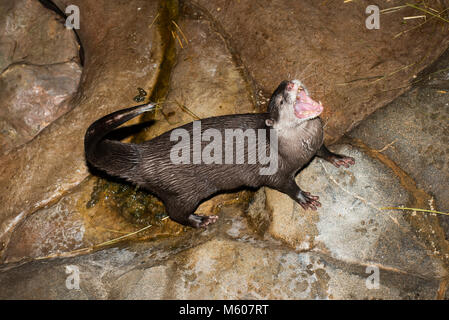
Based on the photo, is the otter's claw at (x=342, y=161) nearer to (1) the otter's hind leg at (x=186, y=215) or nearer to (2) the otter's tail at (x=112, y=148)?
(1) the otter's hind leg at (x=186, y=215)

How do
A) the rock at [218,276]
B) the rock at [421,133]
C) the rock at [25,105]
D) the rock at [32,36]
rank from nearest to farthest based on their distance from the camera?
1. the rock at [218,276]
2. the rock at [421,133]
3. the rock at [25,105]
4. the rock at [32,36]

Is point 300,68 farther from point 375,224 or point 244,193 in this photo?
point 375,224

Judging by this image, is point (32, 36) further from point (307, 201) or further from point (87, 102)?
point (307, 201)

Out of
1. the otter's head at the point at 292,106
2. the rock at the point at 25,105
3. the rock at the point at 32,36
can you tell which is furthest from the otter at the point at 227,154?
the rock at the point at 32,36

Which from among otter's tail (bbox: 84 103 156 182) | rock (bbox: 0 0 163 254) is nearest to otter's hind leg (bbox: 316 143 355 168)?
otter's tail (bbox: 84 103 156 182)

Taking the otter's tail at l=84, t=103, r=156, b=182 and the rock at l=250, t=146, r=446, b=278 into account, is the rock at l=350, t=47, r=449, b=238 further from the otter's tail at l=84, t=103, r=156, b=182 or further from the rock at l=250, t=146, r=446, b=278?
the otter's tail at l=84, t=103, r=156, b=182

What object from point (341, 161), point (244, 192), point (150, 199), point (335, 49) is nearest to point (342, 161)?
point (341, 161)
